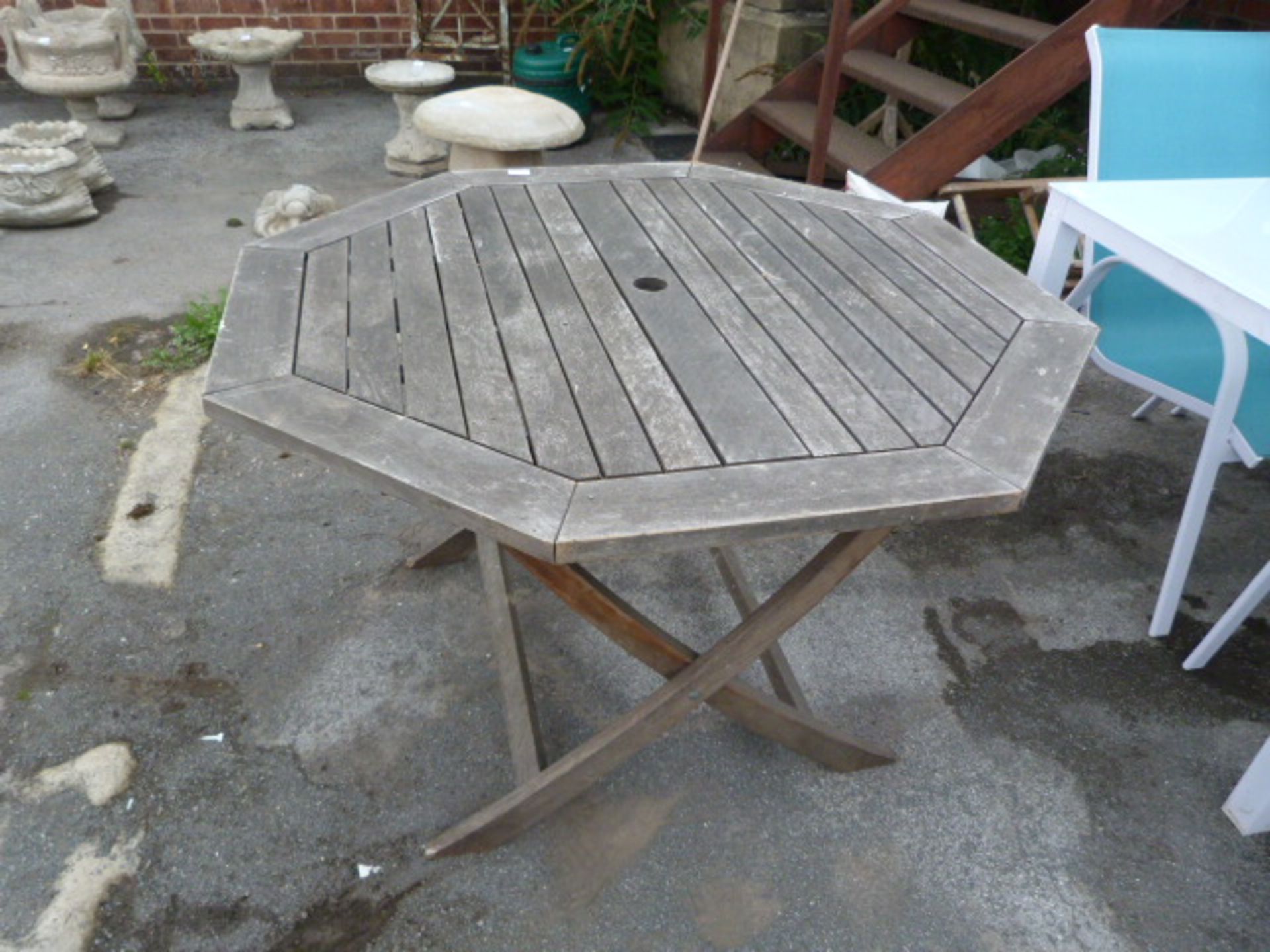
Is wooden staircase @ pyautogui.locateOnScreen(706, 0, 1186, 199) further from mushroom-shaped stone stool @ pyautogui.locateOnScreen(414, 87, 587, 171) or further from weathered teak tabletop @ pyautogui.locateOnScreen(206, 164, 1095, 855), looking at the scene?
weathered teak tabletop @ pyautogui.locateOnScreen(206, 164, 1095, 855)

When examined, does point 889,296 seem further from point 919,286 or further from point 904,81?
point 904,81

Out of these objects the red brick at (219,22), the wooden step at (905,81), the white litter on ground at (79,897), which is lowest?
the white litter on ground at (79,897)

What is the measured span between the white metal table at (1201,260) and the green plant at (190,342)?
253 cm

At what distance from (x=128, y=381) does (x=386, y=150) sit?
8.20 ft

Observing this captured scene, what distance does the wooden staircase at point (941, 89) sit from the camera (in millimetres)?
3203

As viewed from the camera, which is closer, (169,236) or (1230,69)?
(1230,69)

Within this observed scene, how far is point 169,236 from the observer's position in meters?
4.10

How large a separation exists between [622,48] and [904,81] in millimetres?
2255

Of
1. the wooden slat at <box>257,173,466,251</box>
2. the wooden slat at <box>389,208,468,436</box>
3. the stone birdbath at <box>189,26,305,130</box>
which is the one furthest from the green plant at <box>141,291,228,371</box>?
the stone birdbath at <box>189,26,305,130</box>

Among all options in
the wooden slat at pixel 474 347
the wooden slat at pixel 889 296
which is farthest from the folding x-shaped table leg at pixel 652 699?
the wooden slat at pixel 889 296

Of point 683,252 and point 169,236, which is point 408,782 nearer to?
point 683,252

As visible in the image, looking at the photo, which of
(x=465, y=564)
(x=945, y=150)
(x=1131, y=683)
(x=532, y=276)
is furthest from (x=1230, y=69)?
(x=465, y=564)

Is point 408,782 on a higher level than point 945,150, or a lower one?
lower

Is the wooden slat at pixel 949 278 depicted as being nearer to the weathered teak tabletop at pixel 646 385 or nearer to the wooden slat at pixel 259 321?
the weathered teak tabletop at pixel 646 385
